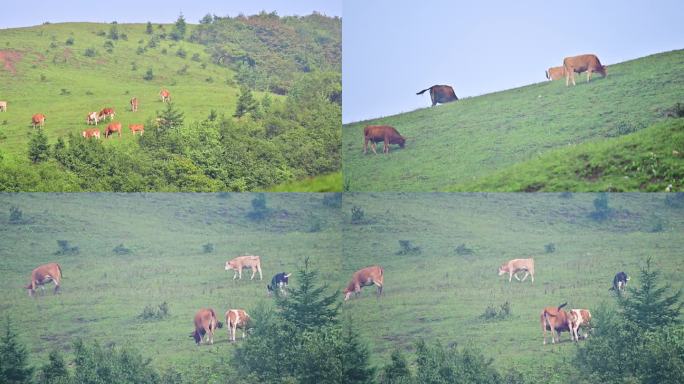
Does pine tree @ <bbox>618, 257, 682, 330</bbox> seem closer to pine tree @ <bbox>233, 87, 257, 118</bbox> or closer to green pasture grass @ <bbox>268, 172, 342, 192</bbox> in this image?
green pasture grass @ <bbox>268, 172, 342, 192</bbox>

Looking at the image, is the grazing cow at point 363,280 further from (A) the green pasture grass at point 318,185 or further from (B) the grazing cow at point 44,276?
(B) the grazing cow at point 44,276

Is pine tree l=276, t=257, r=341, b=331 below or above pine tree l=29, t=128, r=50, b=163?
below

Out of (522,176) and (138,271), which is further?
(522,176)

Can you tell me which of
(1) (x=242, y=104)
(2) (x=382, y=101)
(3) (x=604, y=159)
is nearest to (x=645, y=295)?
(3) (x=604, y=159)

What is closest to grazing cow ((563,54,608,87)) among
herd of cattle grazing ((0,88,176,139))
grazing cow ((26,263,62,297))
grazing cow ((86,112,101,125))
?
herd of cattle grazing ((0,88,176,139))

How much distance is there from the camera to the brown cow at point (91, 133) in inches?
601

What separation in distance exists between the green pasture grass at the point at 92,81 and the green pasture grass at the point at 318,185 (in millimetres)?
1309

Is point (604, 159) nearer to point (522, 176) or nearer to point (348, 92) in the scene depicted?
point (522, 176)

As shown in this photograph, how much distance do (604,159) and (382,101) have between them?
3059 millimetres

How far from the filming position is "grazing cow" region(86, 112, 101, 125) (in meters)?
15.4

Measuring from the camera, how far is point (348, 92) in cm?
1608

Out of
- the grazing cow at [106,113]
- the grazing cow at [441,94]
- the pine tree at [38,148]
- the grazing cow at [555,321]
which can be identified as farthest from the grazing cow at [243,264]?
the grazing cow at [555,321]

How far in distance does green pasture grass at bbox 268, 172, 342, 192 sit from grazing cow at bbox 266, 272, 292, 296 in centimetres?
113

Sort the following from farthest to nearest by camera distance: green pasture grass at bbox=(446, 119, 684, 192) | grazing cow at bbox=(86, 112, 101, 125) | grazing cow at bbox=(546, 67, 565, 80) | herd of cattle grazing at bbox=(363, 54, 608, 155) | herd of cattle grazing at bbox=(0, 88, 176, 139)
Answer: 1. grazing cow at bbox=(546, 67, 565, 80)
2. herd of cattle grazing at bbox=(363, 54, 608, 155)
3. green pasture grass at bbox=(446, 119, 684, 192)
4. grazing cow at bbox=(86, 112, 101, 125)
5. herd of cattle grazing at bbox=(0, 88, 176, 139)
